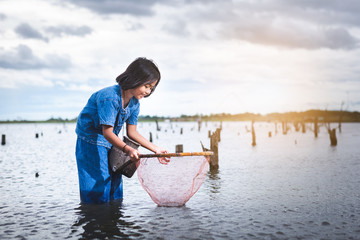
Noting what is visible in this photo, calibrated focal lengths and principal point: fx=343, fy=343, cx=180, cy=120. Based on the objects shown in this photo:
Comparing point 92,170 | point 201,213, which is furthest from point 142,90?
point 201,213

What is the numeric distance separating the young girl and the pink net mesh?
763 millimetres

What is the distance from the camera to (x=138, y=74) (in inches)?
200

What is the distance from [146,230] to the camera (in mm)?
5699

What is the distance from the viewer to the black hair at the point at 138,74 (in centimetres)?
509

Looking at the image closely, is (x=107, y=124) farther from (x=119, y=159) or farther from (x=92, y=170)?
(x=92, y=170)

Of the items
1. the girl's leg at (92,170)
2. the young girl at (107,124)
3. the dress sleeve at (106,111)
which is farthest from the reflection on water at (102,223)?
the dress sleeve at (106,111)

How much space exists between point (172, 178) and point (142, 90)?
2.03m

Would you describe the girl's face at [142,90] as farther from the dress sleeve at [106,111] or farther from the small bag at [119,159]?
the small bag at [119,159]

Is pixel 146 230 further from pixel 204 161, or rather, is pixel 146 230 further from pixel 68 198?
pixel 68 198

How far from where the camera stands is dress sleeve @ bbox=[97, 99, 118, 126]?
194 inches

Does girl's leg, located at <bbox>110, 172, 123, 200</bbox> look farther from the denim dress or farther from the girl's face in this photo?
the girl's face

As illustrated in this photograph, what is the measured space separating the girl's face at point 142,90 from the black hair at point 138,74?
8cm

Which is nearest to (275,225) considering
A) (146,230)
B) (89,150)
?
(146,230)

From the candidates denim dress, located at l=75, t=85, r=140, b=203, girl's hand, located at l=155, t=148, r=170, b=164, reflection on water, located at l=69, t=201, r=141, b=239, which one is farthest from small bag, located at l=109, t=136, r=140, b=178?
reflection on water, located at l=69, t=201, r=141, b=239
